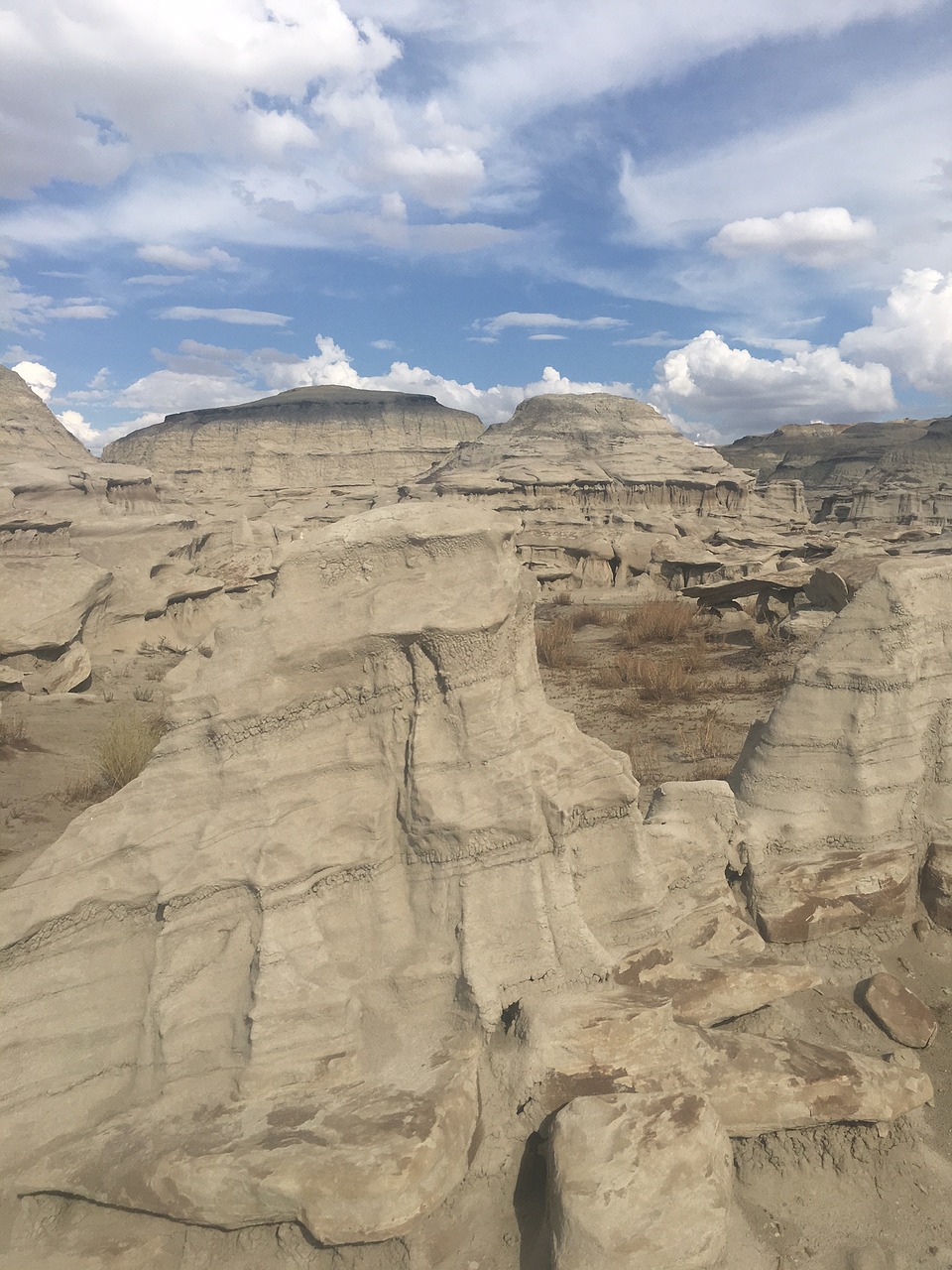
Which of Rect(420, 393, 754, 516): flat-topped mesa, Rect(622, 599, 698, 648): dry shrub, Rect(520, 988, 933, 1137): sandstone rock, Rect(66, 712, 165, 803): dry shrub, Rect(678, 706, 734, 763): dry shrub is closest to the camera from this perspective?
Rect(520, 988, 933, 1137): sandstone rock

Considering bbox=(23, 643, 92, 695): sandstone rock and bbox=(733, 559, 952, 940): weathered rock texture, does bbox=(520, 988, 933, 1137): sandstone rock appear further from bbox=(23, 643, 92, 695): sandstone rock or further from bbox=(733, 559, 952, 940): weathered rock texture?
bbox=(23, 643, 92, 695): sandstone rock

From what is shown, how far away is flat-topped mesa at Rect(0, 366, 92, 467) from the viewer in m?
29.4

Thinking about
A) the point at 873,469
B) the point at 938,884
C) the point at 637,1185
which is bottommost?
the point at 637,1185

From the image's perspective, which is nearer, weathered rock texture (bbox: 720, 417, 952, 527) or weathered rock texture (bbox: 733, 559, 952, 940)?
weathered rock texture (bbox: 733, 559, 952, 940)

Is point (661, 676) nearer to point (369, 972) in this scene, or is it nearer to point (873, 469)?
point (369, 972)

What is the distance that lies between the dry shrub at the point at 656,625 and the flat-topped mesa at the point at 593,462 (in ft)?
48.9

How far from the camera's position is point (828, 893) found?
126 inches

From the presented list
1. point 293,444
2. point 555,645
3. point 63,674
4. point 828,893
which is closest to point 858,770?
point 828,893

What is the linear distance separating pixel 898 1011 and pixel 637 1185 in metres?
1.42

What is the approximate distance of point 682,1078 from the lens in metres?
2.28

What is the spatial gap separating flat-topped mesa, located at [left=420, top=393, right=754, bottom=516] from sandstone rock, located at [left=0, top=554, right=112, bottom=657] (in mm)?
17087

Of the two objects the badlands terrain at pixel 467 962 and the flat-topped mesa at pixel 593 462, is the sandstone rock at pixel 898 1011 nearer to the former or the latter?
the badlands terrain at pixel 467 962

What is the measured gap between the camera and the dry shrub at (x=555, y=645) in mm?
9398

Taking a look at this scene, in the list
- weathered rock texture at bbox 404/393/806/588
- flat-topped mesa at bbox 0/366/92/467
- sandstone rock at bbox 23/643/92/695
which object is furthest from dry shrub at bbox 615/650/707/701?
flat-topped mesa at bbox 0/366/92/467
